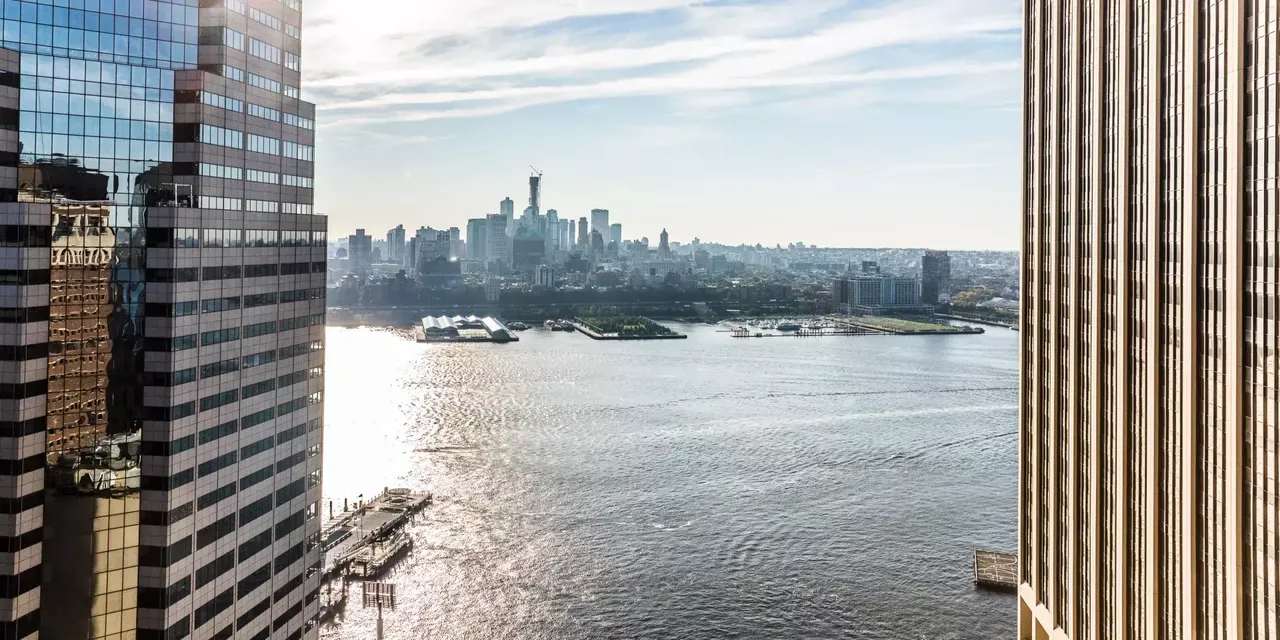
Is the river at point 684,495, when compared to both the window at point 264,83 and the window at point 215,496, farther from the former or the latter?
the window at point 264,83

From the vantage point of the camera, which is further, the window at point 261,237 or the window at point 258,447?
the window at point 261,237

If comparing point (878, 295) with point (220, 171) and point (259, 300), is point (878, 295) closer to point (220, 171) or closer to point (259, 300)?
point (259, 300)

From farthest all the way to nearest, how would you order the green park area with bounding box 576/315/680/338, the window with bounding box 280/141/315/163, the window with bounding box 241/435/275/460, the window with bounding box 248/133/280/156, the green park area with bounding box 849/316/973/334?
the green park area with bounding box 849/316/973/334 < the green park area with bounding box 576/315/680/338 < the window with bounding box 280/141/315/163 < the window with bounding box 248/133/280/156 < the window with bounding box 241/435/275/460

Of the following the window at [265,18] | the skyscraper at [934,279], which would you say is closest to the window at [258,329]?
the window at [265,18]

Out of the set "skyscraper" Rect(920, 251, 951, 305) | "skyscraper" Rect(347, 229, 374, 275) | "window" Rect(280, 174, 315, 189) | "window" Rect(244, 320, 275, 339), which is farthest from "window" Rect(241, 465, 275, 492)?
"skyscraper" Rect(347, 229, 374, 275)

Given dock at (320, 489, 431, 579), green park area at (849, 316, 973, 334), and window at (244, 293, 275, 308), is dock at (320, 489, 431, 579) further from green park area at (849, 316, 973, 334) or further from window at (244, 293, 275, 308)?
green park area at (849, 316, 973, 334)

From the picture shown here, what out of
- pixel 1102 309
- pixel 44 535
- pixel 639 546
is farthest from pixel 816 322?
pixel 44 535

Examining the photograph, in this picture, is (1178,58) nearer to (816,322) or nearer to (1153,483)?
(1153,483)
